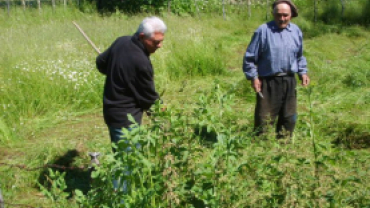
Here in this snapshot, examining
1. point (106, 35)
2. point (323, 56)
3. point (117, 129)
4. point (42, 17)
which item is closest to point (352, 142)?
point (117, 129)

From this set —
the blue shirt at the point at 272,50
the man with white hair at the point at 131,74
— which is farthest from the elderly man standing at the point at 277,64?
the man with white hair at the point at 131,74

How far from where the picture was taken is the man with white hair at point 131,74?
3.93 m

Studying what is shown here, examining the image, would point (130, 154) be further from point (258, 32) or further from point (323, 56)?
point (323, 56)

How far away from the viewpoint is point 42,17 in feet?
46.2

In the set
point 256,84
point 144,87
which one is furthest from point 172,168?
point 256,84

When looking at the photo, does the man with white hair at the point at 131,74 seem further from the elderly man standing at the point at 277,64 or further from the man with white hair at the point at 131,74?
the elderly man standing at the point at 277,64

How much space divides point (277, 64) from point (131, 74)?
155 centimetres

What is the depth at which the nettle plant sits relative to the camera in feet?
8.80

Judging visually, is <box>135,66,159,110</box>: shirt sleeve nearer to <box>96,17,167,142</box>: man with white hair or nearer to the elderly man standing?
<box>96,17,167,142</box>: man with white hair

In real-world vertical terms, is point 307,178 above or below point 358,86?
above

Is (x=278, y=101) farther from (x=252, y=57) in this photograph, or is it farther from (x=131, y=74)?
(x=131, y=74)

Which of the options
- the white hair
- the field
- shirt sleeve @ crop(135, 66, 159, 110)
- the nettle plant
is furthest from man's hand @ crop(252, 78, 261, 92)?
the nettle plant

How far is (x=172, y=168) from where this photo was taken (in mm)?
2811

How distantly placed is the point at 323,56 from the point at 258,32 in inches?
215
